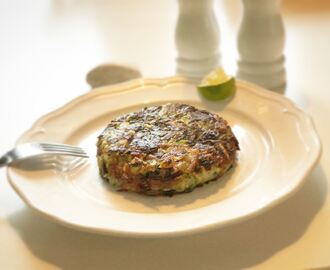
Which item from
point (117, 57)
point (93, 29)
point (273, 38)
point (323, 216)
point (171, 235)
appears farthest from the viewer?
point (93, 29)

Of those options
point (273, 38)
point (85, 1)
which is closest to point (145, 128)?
point (273, 38)

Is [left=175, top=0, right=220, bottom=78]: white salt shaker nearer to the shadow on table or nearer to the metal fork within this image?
the metal fork

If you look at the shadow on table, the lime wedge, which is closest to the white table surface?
the shadow on table

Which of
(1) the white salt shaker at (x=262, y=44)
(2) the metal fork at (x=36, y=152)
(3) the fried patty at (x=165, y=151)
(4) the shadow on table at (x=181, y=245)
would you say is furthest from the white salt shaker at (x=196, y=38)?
(4) the shadow on table at (x=181, y=245)

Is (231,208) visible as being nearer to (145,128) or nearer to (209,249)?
(209,249)

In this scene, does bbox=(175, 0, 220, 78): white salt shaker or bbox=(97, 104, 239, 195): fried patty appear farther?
bbox=(175, 0, 220, 78): white salt shaker

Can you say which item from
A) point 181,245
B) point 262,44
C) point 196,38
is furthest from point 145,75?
point 181,245

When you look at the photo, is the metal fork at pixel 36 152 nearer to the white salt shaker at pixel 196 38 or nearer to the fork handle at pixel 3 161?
the fork handle at pixel 3 161
